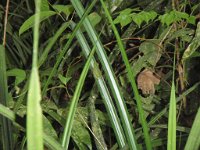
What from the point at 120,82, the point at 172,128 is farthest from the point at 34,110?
the point at 120,82

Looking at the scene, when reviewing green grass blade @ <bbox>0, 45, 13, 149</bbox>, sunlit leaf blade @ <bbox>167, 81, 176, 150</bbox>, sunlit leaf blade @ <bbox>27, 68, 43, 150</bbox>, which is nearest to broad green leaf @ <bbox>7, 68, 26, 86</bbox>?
green grass blade @ <bbox>0, 45, 13, 149</bbox>

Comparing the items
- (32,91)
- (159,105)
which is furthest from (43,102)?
(32,91)

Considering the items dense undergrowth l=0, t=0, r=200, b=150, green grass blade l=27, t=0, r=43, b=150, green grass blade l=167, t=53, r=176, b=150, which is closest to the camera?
green grass blade l=27, t=0, r=43, b=150

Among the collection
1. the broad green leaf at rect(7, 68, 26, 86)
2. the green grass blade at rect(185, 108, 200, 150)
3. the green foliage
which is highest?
the green foliage

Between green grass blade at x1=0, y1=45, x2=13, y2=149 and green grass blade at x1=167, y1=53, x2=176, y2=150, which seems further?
green grass blade at x1=0, y1=45, x2=13, y2=149

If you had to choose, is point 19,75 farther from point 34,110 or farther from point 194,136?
point 34,110

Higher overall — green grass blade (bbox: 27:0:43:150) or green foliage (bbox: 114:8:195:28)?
green foliage (bbox: 114:8:195:28)

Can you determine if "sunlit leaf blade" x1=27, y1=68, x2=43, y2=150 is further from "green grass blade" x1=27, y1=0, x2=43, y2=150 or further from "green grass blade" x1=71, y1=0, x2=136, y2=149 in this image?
"green grass blade" x1=71, y1=0, x2=136, y2=149

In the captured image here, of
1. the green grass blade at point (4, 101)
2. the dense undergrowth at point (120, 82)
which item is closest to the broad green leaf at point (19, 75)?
the dense undergrowth at point (120, 82)

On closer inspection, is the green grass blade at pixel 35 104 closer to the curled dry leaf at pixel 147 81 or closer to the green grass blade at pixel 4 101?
the green grass blade at pixel 4 101

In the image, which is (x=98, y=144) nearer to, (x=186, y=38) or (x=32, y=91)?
(x=186, y=38)
